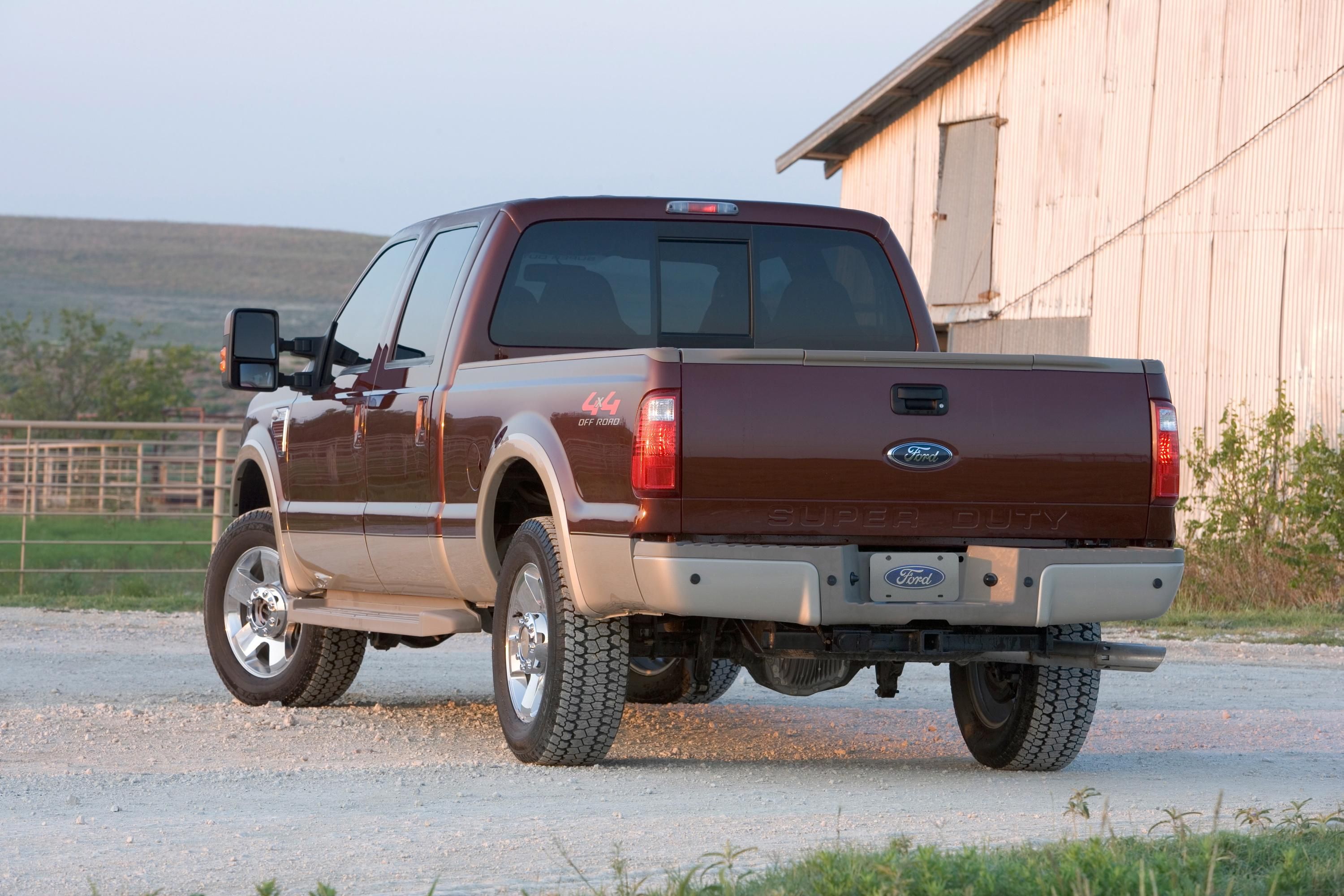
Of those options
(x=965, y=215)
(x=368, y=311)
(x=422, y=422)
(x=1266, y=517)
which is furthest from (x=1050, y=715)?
(x=965, y=215)

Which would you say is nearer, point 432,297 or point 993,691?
point 993,691

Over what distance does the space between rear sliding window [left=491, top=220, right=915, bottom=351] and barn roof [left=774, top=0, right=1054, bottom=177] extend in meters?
12.4

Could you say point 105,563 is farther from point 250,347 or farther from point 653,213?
point 653,213

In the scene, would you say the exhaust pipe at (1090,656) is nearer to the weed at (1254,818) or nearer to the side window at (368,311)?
the weed at (1254,818)

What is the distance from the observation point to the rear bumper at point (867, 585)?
6.32 metres

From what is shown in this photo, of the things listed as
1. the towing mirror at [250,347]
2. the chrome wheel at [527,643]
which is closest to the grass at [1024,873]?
the chrome wheel at [527,643]

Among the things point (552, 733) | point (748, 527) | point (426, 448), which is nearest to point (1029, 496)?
point (748, 527)

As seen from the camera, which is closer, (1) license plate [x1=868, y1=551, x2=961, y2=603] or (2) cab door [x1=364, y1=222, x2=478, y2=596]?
(1) license plate [x1=868, y1=551, x2=961, y2=603]

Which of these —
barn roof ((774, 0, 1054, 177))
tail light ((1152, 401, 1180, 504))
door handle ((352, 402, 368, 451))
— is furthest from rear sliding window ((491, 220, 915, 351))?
barn roof ((774, 0, 1054, 177))

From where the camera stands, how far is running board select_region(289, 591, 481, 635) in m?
7.91

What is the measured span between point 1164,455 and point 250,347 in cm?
436

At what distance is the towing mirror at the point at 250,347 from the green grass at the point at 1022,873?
170 inches

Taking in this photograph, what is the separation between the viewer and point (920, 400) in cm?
655

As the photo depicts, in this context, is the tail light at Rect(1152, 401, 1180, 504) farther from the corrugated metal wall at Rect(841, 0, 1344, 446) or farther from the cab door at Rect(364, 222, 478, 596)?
the corrugated metal wall at Rect(841, 0, 1344, 446)
